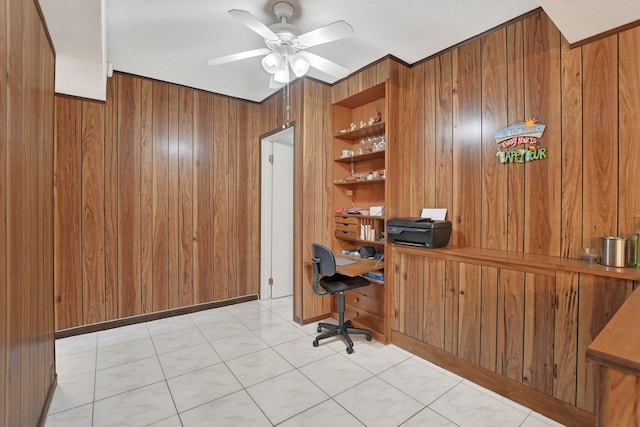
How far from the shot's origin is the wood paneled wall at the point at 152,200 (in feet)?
9.64

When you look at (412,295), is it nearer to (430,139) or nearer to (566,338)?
(566,338)

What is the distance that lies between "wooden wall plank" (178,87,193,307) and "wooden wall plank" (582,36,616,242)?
141 inches

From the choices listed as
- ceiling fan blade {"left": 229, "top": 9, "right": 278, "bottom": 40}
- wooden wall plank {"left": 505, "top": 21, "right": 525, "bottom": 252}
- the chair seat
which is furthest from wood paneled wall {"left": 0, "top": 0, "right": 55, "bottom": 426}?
wooden wall plank {"left": 505, "top": 21, "right": 525, "bottom": 252}

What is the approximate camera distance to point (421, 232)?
2402mm

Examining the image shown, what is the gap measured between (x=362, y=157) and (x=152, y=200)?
2350 mm

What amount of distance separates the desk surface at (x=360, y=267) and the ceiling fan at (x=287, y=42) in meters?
1.60

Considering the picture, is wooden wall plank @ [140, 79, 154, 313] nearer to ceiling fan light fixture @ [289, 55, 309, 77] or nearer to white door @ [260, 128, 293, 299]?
white door @ [260, 128, 293, 299]

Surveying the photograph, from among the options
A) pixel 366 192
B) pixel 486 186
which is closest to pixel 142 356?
pixel 366 192

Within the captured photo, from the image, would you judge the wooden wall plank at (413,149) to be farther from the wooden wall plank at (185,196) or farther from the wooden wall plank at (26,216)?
→ the wooden wall plank at (26,216)

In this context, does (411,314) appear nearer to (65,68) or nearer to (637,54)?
(637,54)

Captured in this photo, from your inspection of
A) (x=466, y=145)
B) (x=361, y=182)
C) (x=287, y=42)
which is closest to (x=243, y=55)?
(x=287, y=42)

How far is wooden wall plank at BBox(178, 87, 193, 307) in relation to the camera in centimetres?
347

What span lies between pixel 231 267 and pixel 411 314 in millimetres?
2316

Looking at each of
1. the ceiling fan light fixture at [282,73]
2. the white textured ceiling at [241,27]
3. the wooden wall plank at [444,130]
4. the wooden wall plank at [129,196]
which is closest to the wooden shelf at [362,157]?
the wooden wall plank at [444,130]
